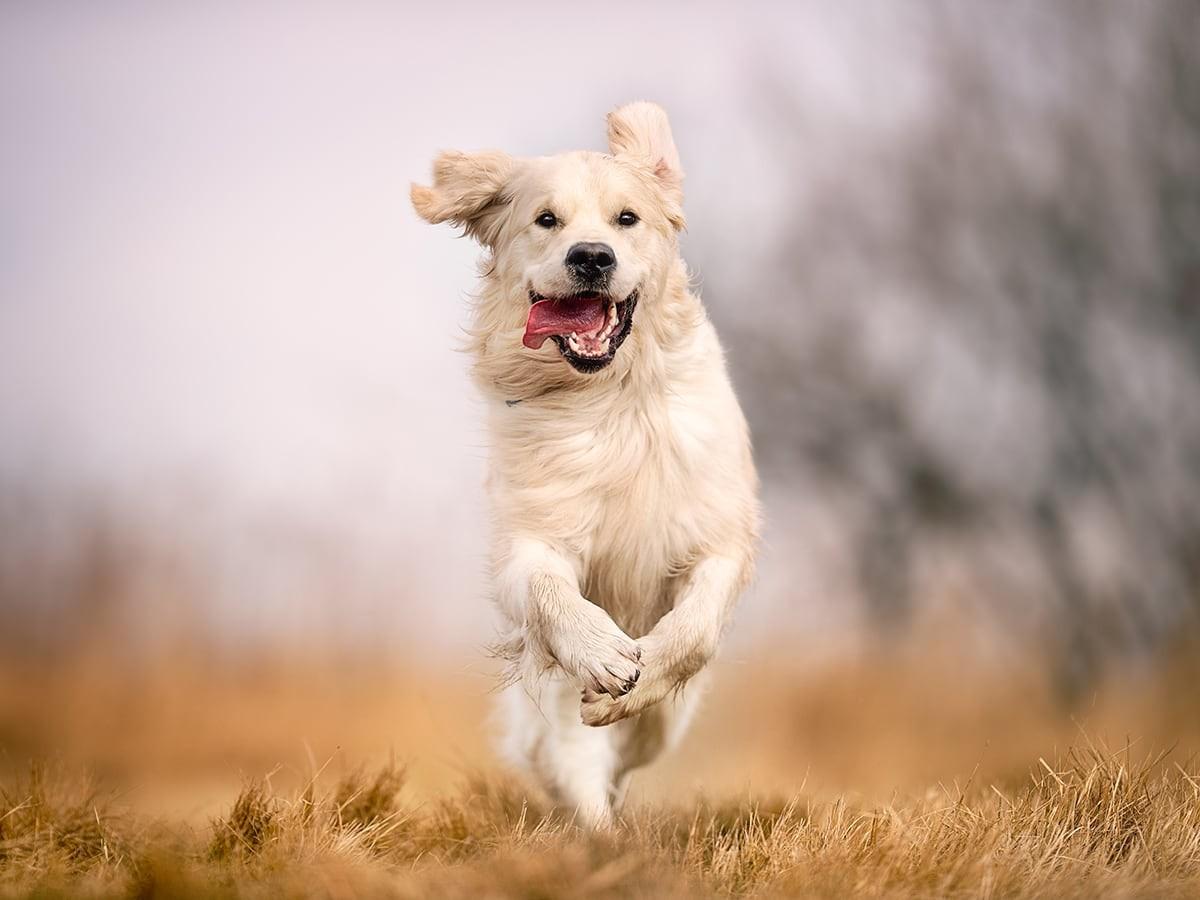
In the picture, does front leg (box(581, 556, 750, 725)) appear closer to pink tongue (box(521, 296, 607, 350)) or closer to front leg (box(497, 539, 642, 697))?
front leg (box(497, 539, 642, 697))

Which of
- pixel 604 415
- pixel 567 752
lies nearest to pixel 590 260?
pixel 604 415

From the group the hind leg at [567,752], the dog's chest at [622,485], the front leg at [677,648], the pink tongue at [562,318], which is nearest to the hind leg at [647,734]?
the hind leg at [567,752]

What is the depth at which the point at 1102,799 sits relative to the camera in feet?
13.5

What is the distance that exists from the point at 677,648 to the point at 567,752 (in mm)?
1152

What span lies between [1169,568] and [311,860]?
24.0 ft

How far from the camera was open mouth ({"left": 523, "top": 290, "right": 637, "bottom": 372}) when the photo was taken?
436cm

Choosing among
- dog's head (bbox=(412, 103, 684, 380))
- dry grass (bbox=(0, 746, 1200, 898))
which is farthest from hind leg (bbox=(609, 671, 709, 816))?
dog's head (bbox=(412, 103, 684, 380))

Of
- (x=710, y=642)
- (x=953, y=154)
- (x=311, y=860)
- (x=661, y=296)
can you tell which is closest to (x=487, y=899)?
(x=311, y=860)

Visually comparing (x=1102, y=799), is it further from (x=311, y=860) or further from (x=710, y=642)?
(x=311, y=860)

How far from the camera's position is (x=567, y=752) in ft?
17.1

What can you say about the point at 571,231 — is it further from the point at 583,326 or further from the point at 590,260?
the point at 583,326

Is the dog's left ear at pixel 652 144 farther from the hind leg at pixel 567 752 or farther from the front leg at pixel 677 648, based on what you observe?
the hind leg at pixel 567 752

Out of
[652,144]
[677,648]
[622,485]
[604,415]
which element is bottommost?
[677,648]

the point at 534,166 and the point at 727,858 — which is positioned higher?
the point at 534,166
